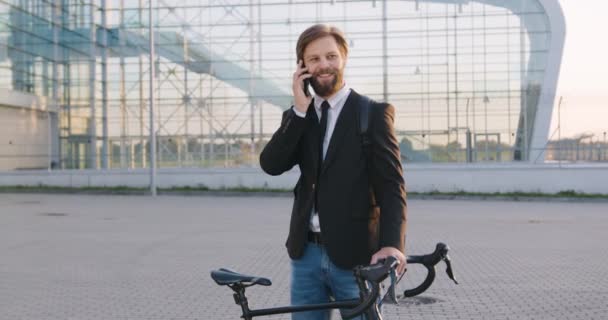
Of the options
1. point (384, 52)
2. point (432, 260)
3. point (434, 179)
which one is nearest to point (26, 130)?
point (384, 52)

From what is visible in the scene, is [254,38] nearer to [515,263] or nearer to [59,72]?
[59,72]

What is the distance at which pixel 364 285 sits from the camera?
240cm

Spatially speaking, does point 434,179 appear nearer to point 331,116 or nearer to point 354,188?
point 331,116

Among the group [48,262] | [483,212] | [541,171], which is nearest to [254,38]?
[541,171]

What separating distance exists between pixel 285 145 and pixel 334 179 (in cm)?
23

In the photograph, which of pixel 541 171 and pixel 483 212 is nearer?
pixel 483 212

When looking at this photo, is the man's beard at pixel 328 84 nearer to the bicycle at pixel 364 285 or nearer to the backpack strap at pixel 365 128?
the backpack strap at pixel 365 128

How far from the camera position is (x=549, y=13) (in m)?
34.8

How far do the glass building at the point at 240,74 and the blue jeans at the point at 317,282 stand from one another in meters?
31.9

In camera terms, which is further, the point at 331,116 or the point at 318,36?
the point at 331,116

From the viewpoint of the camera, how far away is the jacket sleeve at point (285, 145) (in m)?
2.87

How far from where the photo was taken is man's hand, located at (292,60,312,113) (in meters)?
2.80

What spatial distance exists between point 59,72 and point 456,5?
1966 centimetres

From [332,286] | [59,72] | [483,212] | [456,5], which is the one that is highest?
[456,5]
